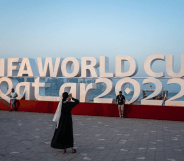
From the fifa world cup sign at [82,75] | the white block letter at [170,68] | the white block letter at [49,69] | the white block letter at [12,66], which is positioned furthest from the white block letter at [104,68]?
the white block letter at [12,66]

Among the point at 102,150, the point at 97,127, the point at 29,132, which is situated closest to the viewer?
the point at 102,150

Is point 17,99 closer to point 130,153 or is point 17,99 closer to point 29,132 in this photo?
point 29,132

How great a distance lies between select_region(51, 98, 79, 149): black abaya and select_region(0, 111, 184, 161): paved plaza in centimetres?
28

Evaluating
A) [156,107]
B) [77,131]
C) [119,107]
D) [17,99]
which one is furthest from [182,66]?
[17,99]

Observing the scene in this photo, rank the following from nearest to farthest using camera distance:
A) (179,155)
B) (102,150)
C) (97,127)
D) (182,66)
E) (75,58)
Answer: (179,155)
(102,150)
(97,127)
(182,66)
(75,58)

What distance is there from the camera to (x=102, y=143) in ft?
26.6

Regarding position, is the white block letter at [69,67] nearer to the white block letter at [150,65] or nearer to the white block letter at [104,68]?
the white block letter at [104,68]

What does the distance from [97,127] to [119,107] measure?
3508mm

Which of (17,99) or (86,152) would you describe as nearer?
(86,152)

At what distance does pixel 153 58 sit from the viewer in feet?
45.9

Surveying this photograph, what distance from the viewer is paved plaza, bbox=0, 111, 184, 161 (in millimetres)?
6535

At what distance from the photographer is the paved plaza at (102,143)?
6535mm

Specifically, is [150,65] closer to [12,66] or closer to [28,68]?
[28,68]

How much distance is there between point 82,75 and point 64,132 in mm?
9326
